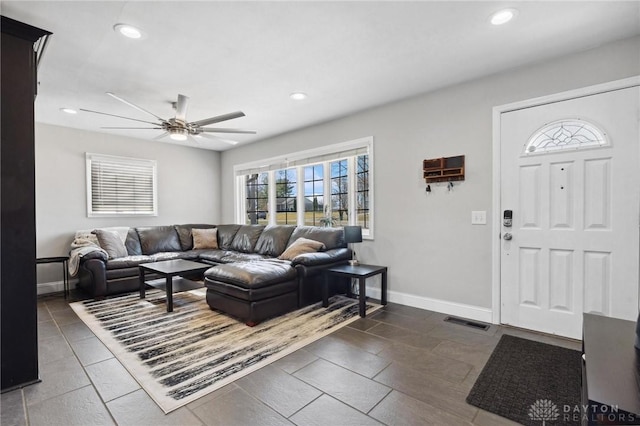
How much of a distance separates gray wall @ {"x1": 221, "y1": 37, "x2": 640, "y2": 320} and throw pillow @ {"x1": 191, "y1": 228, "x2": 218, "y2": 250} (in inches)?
123

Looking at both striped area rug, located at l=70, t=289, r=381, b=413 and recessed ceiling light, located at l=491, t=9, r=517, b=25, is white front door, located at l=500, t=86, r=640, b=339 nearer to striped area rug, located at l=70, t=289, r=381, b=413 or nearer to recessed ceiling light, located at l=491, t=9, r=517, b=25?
recessed ceiling light, located at l=491, t=9, r=517, b=25

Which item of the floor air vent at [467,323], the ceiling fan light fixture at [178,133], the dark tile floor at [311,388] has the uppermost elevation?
the ceiling fan light fixture at [178,133]

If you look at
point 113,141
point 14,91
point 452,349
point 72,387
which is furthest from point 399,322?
point 113,141

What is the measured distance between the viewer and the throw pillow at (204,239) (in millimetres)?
5754

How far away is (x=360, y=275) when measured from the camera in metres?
3.30

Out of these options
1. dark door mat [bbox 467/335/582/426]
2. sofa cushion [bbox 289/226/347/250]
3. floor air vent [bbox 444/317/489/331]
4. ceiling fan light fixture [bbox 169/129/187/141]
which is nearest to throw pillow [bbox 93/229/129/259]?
ceiling fan light fixture [bbox 169/129/187/141]

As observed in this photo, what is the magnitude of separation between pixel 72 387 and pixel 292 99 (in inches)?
133

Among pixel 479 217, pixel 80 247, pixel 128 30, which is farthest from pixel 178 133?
pixel 479 217

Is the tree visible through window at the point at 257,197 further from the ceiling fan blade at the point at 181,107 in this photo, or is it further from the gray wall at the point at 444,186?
the ceiling fan blade at the point at 181,107

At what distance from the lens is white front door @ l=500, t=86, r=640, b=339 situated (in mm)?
2447

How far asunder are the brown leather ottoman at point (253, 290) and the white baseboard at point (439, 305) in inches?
49.2

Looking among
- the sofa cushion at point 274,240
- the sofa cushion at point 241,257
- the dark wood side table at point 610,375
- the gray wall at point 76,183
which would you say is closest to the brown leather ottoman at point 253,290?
the sofa cushion at point 241,257

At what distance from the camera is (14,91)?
6.50ft

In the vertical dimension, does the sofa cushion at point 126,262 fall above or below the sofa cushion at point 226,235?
below
